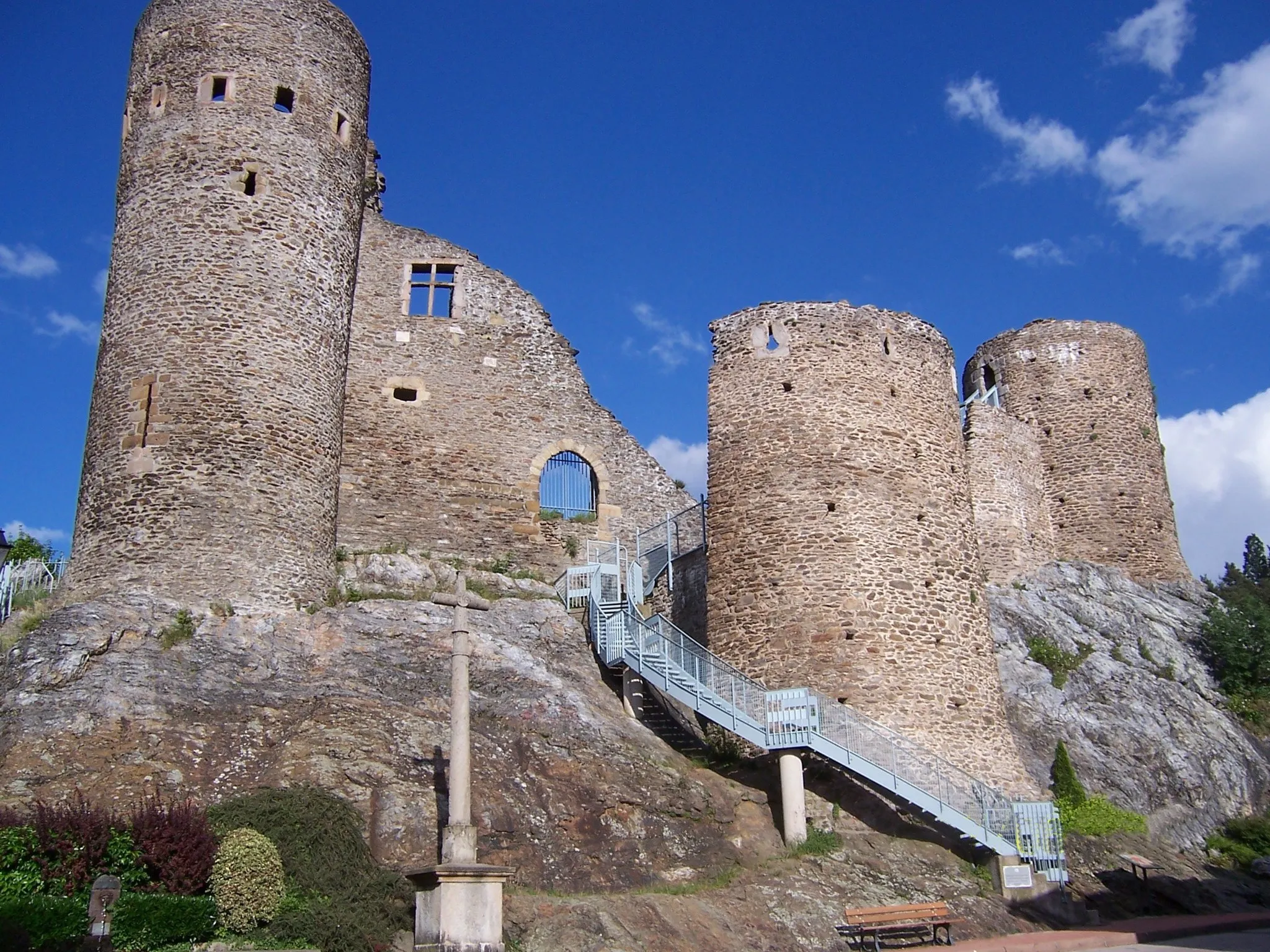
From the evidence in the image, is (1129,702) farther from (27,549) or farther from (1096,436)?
(27,549)

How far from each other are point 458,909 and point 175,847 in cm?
290

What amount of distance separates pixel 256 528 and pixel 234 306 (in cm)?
374

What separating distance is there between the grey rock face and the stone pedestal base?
42.3 feet

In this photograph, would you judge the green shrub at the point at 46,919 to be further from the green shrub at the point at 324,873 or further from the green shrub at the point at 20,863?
the green shrub at the point at 324,873

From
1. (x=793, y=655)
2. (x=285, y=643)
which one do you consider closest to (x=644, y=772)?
(x=793, y=655)

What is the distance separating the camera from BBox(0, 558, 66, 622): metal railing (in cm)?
1888

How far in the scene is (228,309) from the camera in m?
19.4

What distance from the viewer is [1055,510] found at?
30.8 m

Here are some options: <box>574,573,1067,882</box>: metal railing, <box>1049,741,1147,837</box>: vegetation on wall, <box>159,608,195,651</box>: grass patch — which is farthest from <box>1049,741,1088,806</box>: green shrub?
<box>159,608,195,651</box>: grass patch

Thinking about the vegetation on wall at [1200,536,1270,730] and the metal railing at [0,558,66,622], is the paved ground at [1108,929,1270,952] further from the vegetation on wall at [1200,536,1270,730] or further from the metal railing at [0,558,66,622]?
the metal railing at [0,558,66,622]

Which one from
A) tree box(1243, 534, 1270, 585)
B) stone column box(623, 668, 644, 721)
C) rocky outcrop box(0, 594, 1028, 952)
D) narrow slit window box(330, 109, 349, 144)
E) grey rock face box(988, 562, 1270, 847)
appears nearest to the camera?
rocky outcrop box(0, 594, 1028, 952)

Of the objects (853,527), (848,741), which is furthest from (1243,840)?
(853,527)

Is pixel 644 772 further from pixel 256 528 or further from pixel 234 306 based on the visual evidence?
pixel 234 306

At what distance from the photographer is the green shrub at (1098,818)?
2023cm
